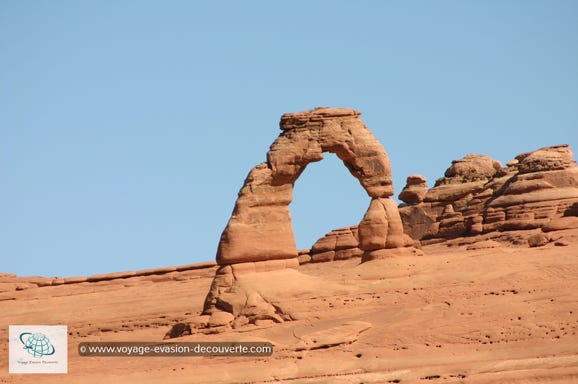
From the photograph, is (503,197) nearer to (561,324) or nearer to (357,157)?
(357,157)

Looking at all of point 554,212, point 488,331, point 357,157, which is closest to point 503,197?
point 554,212

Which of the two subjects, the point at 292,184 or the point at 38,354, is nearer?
the point at 38,354

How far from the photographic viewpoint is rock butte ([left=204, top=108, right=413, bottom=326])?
133 feet

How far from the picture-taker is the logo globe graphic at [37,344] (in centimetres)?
3991

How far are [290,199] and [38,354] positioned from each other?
8.59 meters

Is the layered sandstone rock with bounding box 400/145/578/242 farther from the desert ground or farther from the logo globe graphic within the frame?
the logo globe graphic

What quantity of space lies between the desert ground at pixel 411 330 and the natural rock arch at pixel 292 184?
99 centimetres

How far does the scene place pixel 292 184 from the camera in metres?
41.5

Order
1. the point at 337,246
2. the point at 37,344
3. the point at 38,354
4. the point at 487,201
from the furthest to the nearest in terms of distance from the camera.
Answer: the point at 337,246 < the point at 487,201 < the point at 37,344 < the point at 38,354

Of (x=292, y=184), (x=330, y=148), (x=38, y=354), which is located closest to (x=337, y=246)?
(x=292, y=184)

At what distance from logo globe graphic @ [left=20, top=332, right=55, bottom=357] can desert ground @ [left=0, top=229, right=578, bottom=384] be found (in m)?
0.92

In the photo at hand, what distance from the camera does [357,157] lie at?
41.4 metres

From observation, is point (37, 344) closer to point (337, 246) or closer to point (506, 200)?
point (337, 246)

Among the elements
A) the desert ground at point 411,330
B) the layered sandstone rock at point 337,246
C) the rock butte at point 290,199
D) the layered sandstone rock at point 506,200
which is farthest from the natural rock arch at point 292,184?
the layered sandstone rock at point 337,246
